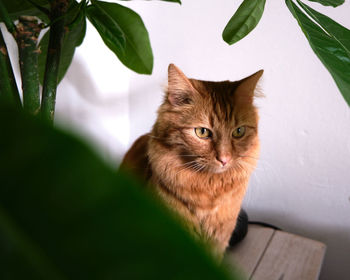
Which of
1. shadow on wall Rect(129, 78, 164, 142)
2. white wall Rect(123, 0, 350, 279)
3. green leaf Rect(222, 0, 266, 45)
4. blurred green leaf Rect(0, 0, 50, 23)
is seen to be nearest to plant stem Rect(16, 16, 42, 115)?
blurred green leaf Rect(0, 0, 50, 23)

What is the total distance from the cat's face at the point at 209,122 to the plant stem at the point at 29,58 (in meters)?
0.39

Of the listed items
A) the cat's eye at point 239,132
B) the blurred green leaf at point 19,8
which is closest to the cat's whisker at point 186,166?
the cat's eye at point 239,132

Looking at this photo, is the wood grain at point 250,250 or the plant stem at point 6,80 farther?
the wood grain at point 250,250

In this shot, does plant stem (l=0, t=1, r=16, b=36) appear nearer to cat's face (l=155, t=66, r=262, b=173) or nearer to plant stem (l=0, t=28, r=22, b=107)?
plant stem (l=0, t=28, r=22, b=107)

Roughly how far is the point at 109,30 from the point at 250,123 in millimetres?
495

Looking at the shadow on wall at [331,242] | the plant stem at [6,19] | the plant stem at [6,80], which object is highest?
the plant stem at [6,19]

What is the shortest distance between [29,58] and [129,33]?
198mm

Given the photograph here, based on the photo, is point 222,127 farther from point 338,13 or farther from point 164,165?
point 338,13

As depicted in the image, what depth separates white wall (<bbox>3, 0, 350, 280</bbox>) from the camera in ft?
3.27

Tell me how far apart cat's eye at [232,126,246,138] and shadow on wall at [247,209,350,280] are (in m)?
0.54

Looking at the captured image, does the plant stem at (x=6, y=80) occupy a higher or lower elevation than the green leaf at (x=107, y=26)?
lower

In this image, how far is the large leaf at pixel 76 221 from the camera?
7 centimetres

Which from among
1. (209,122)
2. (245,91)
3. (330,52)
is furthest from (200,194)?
(330,52)

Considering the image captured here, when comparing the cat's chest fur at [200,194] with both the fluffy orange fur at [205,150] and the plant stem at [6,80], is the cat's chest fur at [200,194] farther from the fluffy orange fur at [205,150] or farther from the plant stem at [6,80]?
the plant stem at [6,80]
